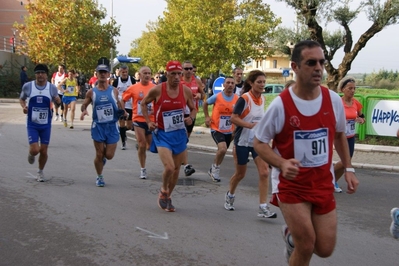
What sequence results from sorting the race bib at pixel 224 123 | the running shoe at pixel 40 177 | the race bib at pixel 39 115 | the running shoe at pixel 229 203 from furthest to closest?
the race bib at pixel 224 123 → the running shoe at pixel 40 177 → the race bib at pixel 39 115 → the running shoe at pixel 229 203

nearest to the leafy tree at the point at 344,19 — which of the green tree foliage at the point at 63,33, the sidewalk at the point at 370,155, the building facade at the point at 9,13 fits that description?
the sidewalk at the point at 370,155

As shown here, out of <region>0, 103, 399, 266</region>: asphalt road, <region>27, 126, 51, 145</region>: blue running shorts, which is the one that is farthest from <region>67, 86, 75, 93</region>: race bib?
<region>27, 126, 51, 145</region>: blue running shorts

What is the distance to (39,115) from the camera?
884 centimetres

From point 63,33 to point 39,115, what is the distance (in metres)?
29.6

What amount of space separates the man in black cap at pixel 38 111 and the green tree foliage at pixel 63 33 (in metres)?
29.1

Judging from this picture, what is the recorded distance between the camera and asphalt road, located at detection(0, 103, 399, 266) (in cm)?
541

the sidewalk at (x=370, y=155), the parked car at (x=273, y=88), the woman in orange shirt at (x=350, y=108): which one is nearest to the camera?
the woman in orange shirt at (x=350, y=108)

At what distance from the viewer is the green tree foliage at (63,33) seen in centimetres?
3694

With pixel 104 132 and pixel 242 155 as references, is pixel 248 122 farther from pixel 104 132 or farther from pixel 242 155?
pixel 104 132

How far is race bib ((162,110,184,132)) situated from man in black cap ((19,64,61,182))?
8.69 ft

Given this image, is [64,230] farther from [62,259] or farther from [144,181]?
[144,181]

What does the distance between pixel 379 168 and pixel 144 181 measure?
5.19 meters

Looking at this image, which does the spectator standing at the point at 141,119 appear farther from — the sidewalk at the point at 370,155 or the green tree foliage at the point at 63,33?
the green tree foliage at the point at 63,33

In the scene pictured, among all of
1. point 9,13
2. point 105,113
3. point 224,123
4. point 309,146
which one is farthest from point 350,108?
point 9,13
